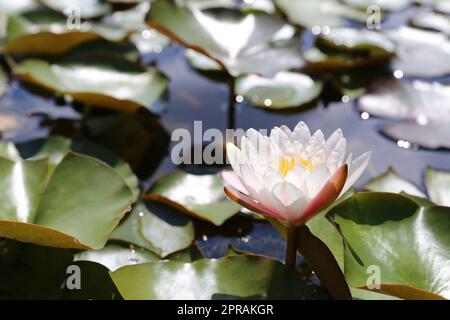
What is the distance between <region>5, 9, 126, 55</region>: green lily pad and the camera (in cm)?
213

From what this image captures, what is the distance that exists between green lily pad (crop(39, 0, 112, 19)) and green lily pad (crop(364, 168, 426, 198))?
51.1 inches

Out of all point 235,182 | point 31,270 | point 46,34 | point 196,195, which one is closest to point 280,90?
point 196,195

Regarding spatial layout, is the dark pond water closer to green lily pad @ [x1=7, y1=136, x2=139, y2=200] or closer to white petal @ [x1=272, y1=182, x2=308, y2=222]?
green lily pad @ [x1=7, y1=136, x2=139, y2=200]

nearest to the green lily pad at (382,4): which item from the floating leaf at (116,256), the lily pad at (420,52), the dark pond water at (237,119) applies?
the lily pad at (420,52)

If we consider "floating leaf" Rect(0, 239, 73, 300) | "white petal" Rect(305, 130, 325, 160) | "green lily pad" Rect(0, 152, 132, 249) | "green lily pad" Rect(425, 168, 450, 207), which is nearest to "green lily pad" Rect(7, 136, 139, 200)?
"green lily pad" Rect(0, 152, 132, 249)

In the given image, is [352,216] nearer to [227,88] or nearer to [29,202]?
[29,202]

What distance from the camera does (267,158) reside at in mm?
1230

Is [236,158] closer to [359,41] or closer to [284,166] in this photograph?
[284,166]

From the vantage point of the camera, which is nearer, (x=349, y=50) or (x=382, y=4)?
(x=349, y=50)

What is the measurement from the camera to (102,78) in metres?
2.10

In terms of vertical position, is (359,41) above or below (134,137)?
above

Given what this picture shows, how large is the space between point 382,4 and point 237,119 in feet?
3.10

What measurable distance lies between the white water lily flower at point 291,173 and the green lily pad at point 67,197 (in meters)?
0.31
